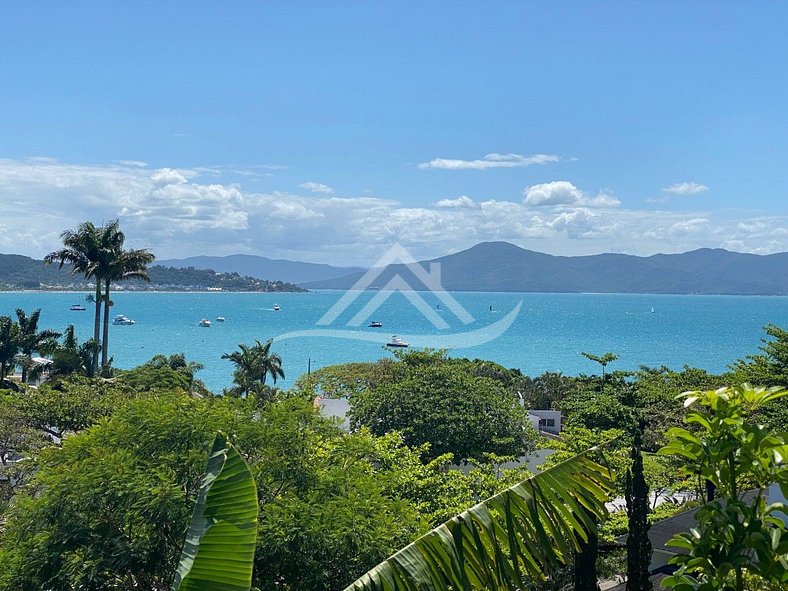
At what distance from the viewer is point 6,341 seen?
40031 mm

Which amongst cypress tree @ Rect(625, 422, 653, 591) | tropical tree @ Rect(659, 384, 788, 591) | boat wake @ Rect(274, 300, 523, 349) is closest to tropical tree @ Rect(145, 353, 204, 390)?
cypress tree @ Rect(625, 422, 653, 591)

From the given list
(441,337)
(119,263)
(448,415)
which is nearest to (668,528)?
(448,415)

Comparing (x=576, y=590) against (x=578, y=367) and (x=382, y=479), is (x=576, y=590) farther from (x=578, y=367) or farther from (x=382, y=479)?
(x=578, y=367)

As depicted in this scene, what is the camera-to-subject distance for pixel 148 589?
35.6 ft

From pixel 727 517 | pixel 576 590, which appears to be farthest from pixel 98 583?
pixel 727 517

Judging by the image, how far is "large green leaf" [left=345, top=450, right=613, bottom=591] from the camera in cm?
392

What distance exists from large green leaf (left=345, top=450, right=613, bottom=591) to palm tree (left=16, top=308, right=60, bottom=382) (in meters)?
39.7

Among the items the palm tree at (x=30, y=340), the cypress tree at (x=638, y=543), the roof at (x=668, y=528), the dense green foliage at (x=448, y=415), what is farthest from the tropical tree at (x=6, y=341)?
the cypress tree at (x=638, y=543)

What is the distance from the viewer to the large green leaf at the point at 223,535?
12.6ft

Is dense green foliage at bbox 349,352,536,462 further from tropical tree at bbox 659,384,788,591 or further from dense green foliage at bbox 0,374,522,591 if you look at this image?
tropical tree at bbox 659,384,788,591

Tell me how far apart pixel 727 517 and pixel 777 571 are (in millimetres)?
326

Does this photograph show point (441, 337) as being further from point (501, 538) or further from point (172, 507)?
point (501, 538)

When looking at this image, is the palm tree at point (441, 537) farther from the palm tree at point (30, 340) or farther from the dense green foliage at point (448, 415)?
the palm tree at point (30, 340)

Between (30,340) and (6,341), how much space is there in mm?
1314
